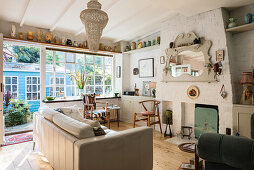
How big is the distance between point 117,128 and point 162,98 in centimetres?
155

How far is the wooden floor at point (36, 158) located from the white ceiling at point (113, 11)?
277 centimetres

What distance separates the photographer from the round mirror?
366cm

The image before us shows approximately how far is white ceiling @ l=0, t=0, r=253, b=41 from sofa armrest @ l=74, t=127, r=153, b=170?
245 cm

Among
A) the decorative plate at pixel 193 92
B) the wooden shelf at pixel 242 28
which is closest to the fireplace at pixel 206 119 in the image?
the decorative plate at pixel 193 92

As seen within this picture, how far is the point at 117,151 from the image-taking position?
1777 mm

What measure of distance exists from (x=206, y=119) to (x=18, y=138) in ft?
13.8

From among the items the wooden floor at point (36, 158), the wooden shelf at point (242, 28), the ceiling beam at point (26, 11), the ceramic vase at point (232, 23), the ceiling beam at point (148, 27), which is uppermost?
the ceiling beam at point (148, 27)

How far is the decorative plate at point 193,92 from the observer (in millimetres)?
3705

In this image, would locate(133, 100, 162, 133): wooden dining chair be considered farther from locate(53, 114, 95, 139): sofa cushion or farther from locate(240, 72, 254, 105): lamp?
locate(53, 114, 95, 139): sofa cushion

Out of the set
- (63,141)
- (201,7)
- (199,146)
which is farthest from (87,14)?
(201,7)

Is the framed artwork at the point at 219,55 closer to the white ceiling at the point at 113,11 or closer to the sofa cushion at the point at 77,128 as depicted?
the white ceiling at the point at 113,11

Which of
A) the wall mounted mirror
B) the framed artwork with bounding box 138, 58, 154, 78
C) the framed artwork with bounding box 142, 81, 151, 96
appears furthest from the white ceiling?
the framed artwork with bounding box 142, 81, 151, 96

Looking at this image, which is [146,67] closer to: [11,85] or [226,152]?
[226,152]

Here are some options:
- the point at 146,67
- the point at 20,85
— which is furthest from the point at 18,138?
the point at 146,67
